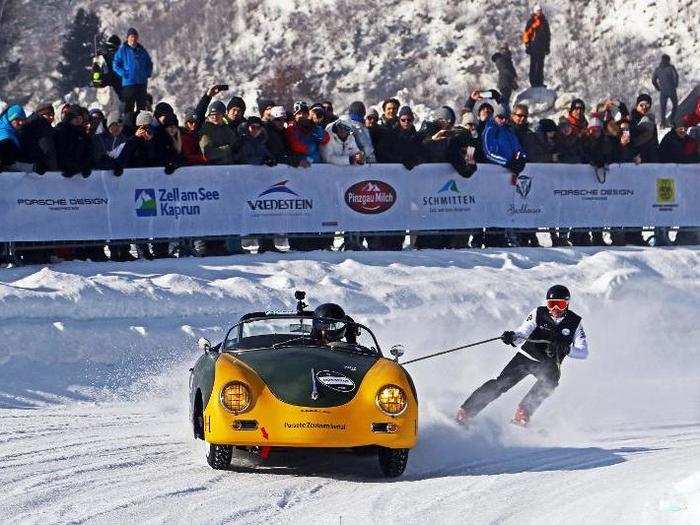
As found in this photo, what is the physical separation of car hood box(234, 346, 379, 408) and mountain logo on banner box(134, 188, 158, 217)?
7.20 m

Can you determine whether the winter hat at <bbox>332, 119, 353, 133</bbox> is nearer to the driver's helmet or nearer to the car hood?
the driver's helmet

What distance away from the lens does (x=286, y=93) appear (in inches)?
1886

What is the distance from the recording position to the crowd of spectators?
17.8 metres

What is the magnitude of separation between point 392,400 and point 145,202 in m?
8.40

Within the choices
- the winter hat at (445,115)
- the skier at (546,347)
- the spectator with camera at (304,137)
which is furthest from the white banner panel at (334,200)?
the skier at (546,347)

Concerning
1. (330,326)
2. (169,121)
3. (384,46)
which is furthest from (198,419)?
(384,46)

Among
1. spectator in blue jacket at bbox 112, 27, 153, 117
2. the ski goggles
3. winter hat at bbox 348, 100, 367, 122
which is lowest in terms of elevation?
the ski goggles

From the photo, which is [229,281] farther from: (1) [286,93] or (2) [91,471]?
(1) [286,93]

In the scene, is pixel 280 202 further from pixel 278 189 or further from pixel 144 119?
pixel 144 119

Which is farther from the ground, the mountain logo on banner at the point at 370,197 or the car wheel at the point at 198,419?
the mountain logo on banner at the point at 370,197

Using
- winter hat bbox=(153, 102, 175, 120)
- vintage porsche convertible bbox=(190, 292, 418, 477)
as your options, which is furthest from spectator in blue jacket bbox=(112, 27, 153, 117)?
vintage porsche convertible bbox=(190, 292, 418, 477)

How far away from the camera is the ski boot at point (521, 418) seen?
547 inches

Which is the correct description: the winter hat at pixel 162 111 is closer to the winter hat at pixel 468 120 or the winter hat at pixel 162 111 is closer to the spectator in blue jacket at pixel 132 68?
the spectator in blue jacket at pixel 132 68

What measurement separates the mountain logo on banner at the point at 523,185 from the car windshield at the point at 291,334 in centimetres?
893
